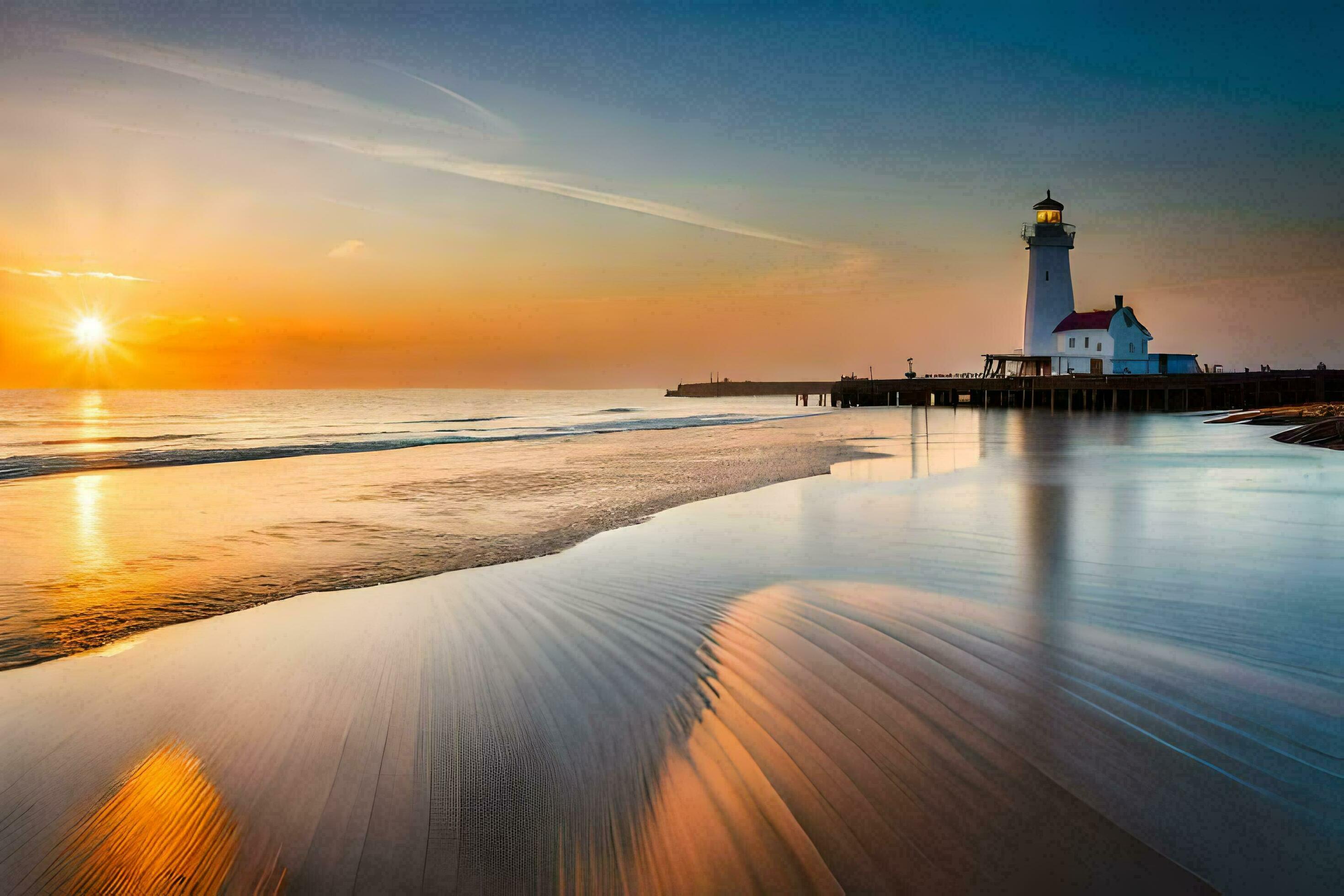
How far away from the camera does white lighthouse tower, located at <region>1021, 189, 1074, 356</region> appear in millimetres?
58531

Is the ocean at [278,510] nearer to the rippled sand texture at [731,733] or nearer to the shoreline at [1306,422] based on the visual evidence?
the rippled sand texture at [731,733]

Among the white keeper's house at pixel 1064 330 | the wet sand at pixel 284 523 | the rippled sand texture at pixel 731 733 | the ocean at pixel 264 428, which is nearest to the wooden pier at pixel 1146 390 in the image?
the white keeper's house at pixel 1064 330

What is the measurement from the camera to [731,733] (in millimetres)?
3445

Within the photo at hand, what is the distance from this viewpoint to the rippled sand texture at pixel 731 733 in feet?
8.20

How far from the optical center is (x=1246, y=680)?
12.9 ft

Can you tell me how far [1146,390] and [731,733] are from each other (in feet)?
195

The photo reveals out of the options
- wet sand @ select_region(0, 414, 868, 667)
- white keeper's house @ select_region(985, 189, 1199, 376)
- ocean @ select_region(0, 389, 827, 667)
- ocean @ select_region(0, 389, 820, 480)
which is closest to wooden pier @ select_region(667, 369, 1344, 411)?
white keeper's house @ select_region(985, 189, 1199, 376)

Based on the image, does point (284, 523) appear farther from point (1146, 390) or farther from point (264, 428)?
point (1146, 390)

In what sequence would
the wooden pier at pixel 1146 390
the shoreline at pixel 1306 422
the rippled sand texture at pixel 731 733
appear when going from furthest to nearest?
the wooden pier at pixel 1146 390 < the shoreline at pixel 1306 422 < the rippled sand texture at pixel 731 733

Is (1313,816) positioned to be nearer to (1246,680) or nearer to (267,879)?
(1246,680)

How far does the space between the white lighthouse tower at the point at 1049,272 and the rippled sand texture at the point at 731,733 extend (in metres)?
58.0

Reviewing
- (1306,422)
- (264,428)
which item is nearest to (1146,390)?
(1306,422)

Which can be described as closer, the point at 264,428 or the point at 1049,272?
the point at 264,428

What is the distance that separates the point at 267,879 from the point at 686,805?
1398 millimetres
